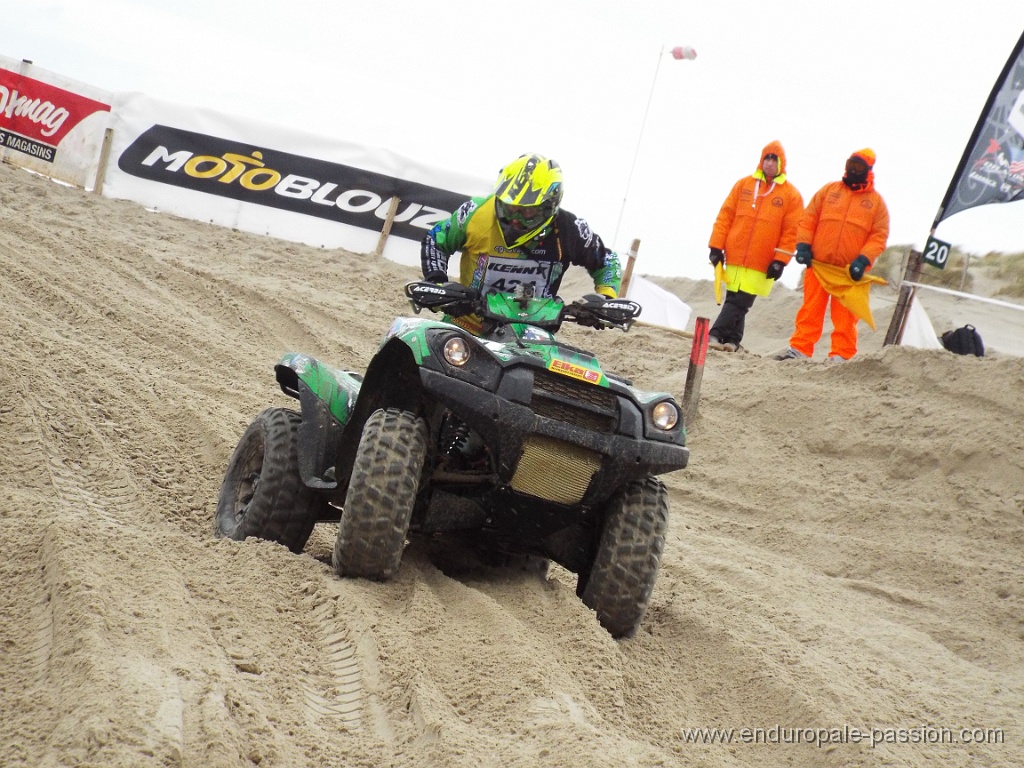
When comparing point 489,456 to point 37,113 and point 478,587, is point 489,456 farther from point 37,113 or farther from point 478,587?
point 37,113

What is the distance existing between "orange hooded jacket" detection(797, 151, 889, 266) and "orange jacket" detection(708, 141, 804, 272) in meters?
0.39

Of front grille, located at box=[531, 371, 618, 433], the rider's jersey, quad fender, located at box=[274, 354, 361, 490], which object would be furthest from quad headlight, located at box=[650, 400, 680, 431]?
quad fender, located at box=[274, 354, 361, 490]

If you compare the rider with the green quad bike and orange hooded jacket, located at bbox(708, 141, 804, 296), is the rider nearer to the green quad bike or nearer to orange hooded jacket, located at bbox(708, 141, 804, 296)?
the green quad bike

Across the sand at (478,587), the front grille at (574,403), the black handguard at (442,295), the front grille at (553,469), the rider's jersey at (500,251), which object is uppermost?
the rider's jersey at (500,251)

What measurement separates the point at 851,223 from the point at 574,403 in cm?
661

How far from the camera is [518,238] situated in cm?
563

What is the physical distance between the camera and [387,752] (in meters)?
3.29

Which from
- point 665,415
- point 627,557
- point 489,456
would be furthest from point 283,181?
point 627,557

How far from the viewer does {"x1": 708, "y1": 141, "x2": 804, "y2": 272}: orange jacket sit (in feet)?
35.6

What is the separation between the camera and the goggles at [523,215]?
5457 millimetres

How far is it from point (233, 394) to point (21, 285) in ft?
7.68

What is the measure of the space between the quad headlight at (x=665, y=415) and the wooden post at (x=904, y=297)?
244 inches

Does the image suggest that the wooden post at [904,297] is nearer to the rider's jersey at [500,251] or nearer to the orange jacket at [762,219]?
the orange jacket at [762,219]

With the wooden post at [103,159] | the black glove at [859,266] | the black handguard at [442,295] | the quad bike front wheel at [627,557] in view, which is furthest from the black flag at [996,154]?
the wooden post at [103,159]
